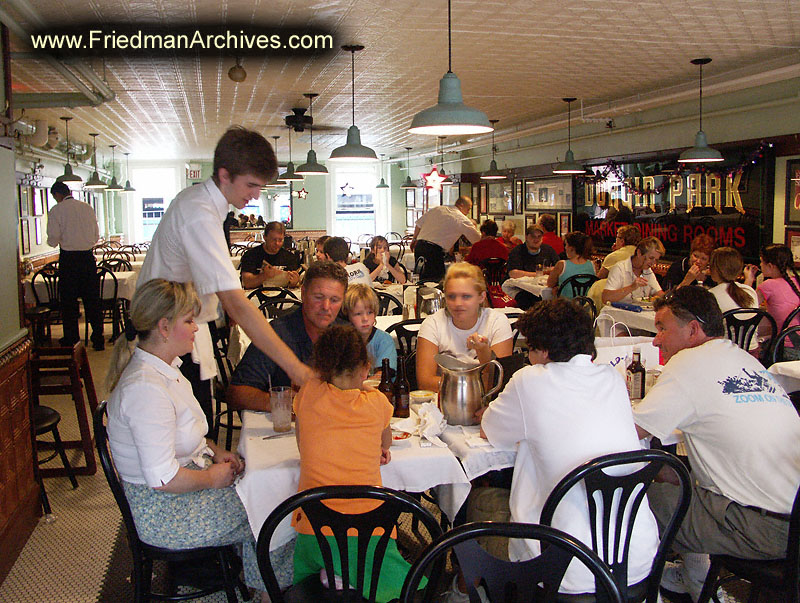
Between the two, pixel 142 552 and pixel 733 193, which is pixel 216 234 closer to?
pixel 142 552

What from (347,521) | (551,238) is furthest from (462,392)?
(551,238)

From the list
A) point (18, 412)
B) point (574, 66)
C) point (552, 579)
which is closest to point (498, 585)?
point (552, 579)

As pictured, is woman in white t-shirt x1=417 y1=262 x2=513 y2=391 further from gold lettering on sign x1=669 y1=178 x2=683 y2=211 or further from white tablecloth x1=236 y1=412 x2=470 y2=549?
gold lettering on sign x1=669 y1=178 x2=683 y2=211

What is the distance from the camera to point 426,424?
8.50 ft

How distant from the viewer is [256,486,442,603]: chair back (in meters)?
1.74

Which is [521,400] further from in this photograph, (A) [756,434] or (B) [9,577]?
(B) [9,577]

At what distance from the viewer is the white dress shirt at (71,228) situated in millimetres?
7535

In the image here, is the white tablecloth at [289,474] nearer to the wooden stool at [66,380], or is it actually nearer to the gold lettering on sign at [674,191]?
the wooden stool at [66,380]

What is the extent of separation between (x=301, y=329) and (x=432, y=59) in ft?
13.4

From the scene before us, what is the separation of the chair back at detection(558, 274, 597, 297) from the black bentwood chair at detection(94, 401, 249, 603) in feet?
16.4

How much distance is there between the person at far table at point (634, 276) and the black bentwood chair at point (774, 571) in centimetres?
371

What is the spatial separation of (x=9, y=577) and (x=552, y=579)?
262 centimetres

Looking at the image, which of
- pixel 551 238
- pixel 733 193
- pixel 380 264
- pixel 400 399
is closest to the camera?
pixel 400 399

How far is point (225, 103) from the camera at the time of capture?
930cm
